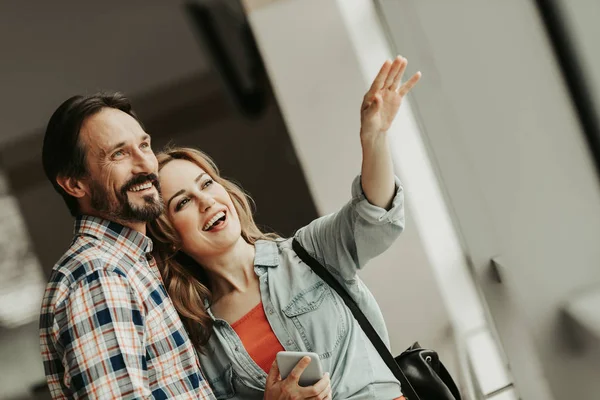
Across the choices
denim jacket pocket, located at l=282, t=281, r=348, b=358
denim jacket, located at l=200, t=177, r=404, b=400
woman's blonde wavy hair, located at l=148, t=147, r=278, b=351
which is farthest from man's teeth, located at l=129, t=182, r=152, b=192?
denim jacket pocket, located at l=282, t=281, r=348, b=358

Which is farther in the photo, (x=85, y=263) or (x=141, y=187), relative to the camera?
(x=141, y=187)

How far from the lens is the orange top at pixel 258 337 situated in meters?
1.65

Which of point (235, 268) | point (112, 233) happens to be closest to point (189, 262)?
point (235, 268)

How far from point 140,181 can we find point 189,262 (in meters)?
0.27

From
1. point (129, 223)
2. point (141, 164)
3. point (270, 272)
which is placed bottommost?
point (270, 272)

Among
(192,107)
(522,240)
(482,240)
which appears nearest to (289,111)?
(192,107)

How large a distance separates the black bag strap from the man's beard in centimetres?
39

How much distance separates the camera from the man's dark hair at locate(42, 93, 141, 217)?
1.62 metres

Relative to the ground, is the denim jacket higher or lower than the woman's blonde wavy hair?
lower

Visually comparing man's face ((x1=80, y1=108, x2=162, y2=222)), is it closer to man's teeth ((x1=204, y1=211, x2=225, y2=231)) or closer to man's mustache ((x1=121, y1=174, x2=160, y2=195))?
man's mustache ((x1=121, y1=174, x2=160, y2=195))

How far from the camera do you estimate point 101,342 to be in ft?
4.65

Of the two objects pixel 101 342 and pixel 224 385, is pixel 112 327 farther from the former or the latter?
pixel 224 385

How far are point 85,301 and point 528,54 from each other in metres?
1.38

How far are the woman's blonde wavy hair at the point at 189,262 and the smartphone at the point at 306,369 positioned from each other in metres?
0.24
